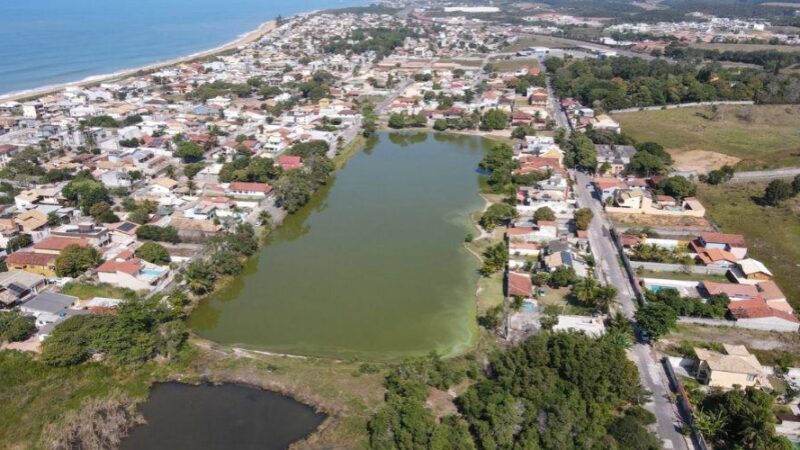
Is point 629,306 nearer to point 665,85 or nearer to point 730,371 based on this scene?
point 730,371

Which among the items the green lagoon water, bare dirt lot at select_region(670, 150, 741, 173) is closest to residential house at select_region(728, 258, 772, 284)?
the green lagoon water

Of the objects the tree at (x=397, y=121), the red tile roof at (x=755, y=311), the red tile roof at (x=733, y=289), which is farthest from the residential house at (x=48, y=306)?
the tree at (x=397, y=121)

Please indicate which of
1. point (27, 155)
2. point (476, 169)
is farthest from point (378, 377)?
point (27, 155)

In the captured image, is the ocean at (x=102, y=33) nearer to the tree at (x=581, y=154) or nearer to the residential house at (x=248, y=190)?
the residential house at (x=248, y=190)

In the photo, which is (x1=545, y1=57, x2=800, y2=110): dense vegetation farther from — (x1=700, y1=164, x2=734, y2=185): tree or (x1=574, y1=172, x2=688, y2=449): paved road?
(x1=574, y1=172, x2=688, y2=449): paved road

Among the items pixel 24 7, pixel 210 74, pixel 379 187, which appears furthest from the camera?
pixel 24 7

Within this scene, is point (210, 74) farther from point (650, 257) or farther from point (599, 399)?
point (599, 399)

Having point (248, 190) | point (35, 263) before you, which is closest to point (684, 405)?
point (248, 190)

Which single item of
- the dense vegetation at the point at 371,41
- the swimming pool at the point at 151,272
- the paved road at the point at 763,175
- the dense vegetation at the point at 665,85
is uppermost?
the dense vegetation at the point at 371,41
